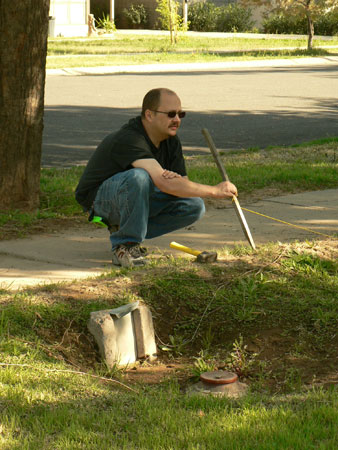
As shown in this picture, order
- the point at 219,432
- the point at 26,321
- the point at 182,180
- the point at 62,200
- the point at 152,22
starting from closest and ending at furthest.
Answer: the point at 219,432 → the point at 26,321 → the point at 182,180 → the point at 62,200 → the point at 152,22

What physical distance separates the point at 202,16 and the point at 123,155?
41.9m

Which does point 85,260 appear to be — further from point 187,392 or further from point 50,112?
point 50,112

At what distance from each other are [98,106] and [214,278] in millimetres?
10025

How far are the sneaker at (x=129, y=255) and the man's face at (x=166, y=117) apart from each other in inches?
31.9

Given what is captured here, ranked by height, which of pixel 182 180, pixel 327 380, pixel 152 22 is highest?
pixel 152 22

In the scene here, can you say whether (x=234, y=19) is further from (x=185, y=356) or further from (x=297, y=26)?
(x=185, y=356)

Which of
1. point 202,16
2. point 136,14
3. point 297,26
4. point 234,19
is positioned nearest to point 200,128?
point 297,26

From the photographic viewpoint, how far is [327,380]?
12.7ft

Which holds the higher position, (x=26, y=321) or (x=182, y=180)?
(x=182, y=180)

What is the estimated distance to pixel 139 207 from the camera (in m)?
5.07

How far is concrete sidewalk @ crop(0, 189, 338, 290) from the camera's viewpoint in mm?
5180

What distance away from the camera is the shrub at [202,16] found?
45094 mm

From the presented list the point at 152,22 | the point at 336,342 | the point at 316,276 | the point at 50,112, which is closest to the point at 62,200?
the point at 316,276

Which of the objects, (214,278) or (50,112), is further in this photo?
(50,112)
